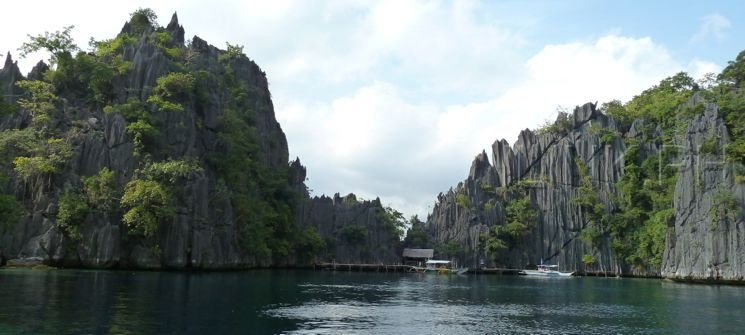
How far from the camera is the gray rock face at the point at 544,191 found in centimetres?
10806

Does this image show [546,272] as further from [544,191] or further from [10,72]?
[10,72]

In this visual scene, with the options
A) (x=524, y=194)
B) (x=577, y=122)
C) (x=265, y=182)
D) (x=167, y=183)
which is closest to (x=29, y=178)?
(x=167, y=183)

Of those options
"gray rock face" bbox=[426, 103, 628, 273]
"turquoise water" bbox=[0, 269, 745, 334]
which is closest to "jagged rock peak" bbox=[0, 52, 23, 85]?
"turquoise water" bbox=[0, 269, 745, 334]

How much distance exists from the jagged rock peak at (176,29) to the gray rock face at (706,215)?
265 feet

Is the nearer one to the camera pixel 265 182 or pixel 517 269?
pixel 265 182

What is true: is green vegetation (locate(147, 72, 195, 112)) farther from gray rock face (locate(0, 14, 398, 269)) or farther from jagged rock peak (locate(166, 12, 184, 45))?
jagged rock peak (locate(166, 12, 184, 45))

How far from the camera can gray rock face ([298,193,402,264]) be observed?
111m

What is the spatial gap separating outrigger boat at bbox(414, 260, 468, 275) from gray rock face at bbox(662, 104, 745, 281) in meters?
33.1

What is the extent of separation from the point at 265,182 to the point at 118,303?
6330cm

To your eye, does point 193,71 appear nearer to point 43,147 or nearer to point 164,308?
point 43,147

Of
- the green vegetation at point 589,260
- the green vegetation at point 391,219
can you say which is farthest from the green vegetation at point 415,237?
the green vegetation at point 589,260

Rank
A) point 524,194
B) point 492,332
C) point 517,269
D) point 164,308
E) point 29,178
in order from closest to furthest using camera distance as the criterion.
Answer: point 492,332
point 164,308
point 29,178
point 517,269
point 524,194

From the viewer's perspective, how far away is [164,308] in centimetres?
3084

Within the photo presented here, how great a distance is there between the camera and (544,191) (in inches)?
4471
